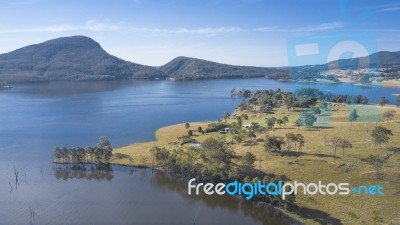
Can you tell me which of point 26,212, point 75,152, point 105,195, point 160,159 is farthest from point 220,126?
point 26,212

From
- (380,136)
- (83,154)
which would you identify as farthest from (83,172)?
(380,136)

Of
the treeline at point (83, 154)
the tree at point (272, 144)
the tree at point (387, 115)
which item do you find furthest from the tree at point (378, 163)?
the treeline at point (83, 154)

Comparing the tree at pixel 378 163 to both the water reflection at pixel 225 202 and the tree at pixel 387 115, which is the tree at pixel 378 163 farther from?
the tree at pixel 387 115

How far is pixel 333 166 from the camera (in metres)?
49.3

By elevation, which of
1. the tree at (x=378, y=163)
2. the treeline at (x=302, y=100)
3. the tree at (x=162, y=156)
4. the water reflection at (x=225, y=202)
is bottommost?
the water reflection at (x=225, y=202)

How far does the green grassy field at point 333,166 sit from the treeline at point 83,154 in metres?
1.97

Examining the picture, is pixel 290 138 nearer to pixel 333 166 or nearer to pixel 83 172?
pixel 333 166

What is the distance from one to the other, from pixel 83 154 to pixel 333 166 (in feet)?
130

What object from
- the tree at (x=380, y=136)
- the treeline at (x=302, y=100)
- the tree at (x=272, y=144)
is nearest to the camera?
the tree at (x=380, y=136)

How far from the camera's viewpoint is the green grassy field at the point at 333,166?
126 feet

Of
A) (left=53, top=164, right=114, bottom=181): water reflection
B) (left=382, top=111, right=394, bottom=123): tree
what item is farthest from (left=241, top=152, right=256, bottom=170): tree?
(left=382, top=111, right=394, bottom=123): tree

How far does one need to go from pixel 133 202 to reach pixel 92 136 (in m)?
43.3

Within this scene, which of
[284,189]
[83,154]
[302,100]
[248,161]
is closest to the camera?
[284,189]

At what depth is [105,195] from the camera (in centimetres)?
4747
